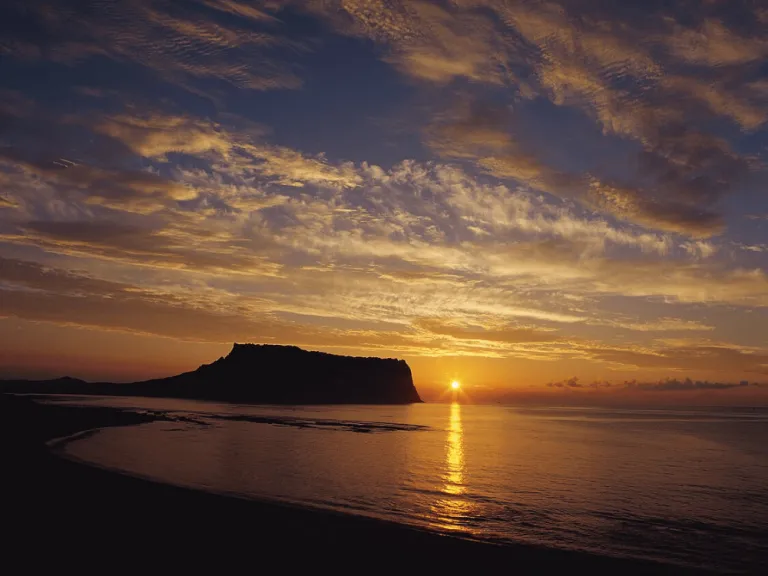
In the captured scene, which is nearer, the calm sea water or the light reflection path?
the calm sea water

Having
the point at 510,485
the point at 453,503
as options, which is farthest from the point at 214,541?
the point at 510,485

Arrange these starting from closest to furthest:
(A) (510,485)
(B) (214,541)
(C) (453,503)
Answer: (B) (214,541) → (C) (453,503) → (A) (510,485)

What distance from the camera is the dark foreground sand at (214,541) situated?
494 inches

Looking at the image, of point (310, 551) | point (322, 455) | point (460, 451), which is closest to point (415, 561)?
point (310, 551)

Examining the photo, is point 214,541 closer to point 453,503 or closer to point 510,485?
point 453,503

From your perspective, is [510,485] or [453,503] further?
[510,485]

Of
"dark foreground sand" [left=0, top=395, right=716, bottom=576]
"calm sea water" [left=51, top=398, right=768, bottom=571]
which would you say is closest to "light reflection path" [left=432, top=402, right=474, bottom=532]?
"calm sea water" [left=51, top=398, right=768, bottom=571]

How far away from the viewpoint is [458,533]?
18.0 m

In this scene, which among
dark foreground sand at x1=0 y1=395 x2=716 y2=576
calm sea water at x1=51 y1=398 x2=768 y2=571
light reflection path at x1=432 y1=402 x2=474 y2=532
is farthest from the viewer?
light reflection path at x1=432 y1=402 x2=474 y2=532

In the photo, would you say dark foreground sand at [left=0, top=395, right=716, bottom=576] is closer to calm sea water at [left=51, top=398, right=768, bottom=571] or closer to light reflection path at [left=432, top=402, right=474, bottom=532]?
calm sea water at [left=51, top=398, right=768, bottom=571]

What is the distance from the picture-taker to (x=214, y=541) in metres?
14.6

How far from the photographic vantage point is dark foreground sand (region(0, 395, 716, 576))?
12.5 m

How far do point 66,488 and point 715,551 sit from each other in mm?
23259

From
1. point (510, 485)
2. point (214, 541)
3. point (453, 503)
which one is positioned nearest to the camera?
point (214, 541)
